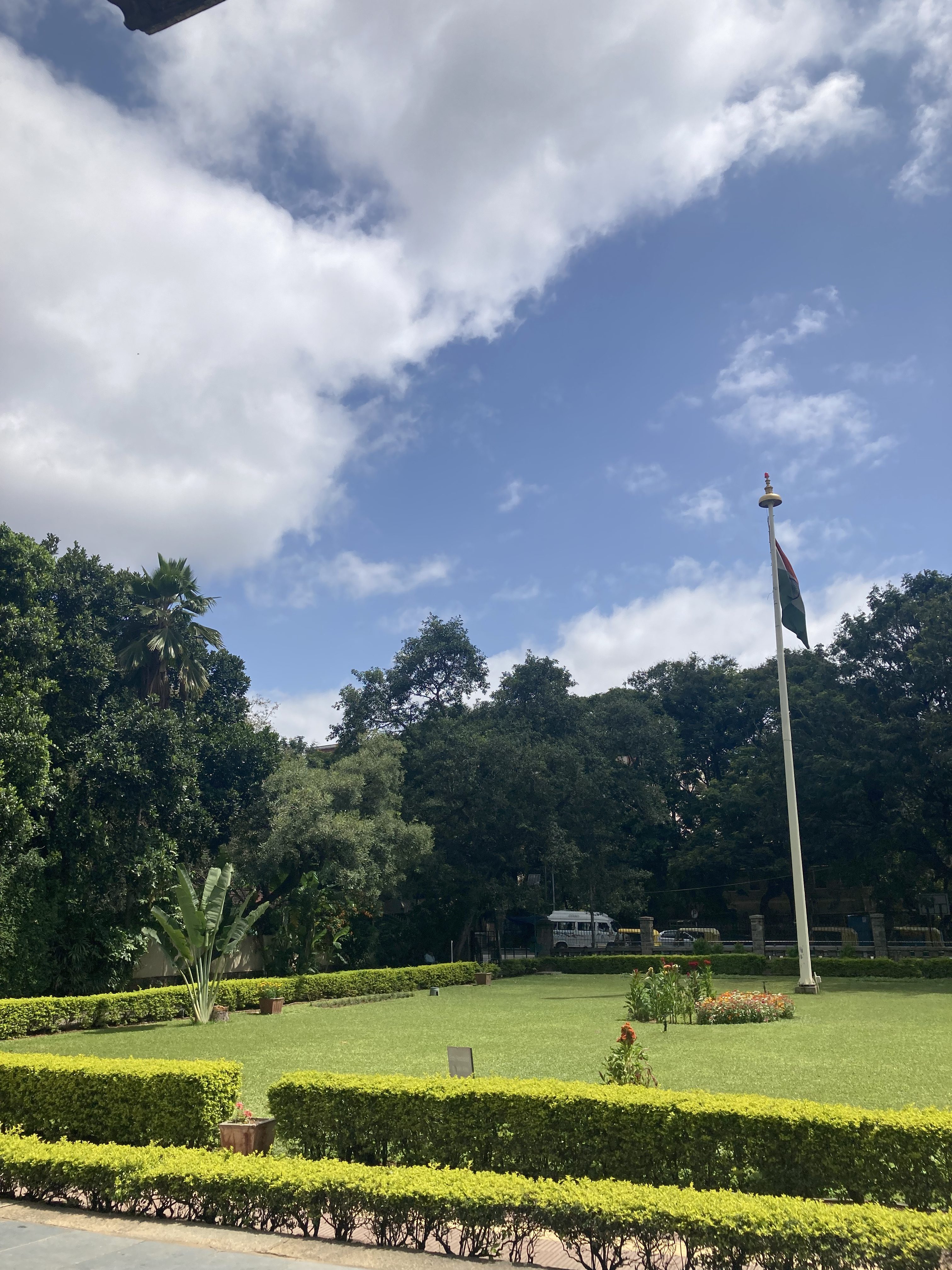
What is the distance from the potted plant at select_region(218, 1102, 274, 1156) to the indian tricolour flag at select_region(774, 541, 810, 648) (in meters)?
19.4

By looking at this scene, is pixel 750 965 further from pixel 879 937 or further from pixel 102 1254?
pixel 102 1254

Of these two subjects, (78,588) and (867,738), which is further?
(867,738)

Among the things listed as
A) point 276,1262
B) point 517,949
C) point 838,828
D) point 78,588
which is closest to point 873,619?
point 838,828

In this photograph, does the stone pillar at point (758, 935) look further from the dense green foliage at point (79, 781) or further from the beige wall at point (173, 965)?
the dense green foliage at point (79, 781)

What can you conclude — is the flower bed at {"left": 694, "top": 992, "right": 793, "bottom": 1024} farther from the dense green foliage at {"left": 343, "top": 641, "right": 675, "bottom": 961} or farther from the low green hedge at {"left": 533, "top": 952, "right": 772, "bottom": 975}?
the dense green foliage at {"left": 343, "top": 641, "right": 675, "bottom": 961}

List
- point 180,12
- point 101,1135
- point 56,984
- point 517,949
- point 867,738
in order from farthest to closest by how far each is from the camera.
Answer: point 517,949
point 867,738
point 56,984
point 101,1135
point 180,12

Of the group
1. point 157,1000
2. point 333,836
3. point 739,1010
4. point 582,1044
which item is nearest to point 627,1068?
point 582,1044

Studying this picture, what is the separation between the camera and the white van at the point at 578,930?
4566 centimetres

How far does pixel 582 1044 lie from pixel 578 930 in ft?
113

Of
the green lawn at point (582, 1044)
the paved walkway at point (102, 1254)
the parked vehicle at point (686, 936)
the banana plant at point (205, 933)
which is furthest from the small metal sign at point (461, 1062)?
the parked vehicle at point (686, 936)

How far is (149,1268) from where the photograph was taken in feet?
17.4

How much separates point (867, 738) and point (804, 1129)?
31.8 meters

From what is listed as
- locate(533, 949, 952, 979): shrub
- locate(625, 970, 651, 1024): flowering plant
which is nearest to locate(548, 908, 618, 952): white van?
locate(533, 949, 952, 979): shrub

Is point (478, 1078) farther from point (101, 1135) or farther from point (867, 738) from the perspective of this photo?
point (867, 738)
